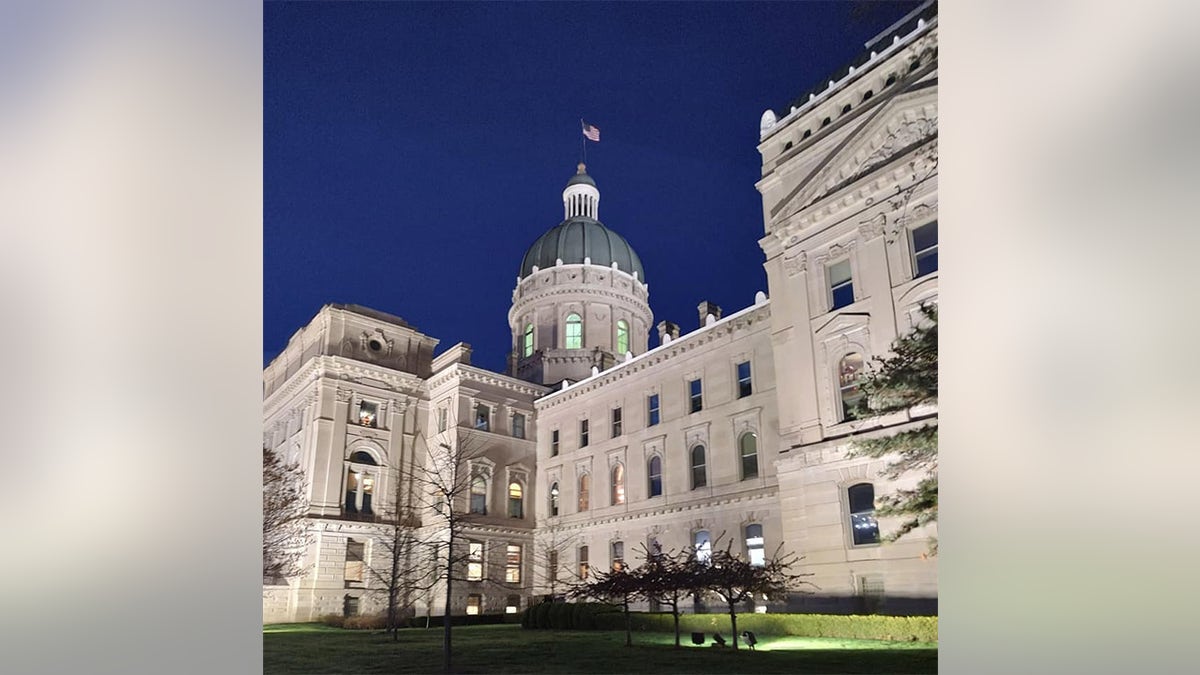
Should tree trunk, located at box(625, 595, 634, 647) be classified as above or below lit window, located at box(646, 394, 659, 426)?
below

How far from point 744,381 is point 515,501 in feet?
16.1

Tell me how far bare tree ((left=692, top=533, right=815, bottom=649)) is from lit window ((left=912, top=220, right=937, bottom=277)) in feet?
15.9

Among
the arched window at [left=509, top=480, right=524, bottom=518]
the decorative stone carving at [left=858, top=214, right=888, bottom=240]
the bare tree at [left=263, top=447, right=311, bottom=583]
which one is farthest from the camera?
the arched window at [left=509, top=480, right=524, bottom=518]

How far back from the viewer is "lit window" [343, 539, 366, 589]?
1339 cm

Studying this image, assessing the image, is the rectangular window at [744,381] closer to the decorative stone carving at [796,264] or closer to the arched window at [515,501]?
the decorative stone carving at [796,264]

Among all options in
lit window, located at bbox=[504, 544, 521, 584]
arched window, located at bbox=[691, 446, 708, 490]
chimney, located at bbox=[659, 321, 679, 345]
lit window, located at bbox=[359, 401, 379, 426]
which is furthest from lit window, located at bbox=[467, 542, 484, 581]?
chimney, located at bbox=[659, 321, 679, 345]

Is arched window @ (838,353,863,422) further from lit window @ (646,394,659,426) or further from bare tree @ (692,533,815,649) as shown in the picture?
lit window @ (646,394,659,426)

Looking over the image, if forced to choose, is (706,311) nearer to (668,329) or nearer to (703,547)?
(668,329)

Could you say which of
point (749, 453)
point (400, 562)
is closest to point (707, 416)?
point (749, 453)
